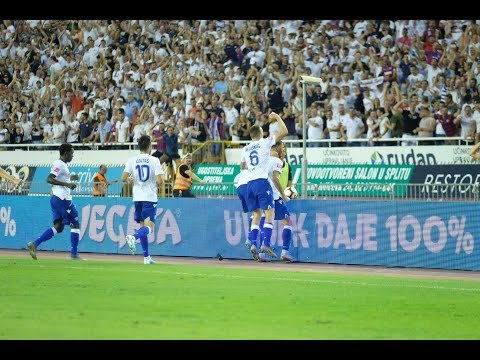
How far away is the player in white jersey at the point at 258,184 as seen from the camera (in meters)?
21.2

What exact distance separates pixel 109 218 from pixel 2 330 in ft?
49.4

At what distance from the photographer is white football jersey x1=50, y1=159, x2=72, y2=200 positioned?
21.8 m

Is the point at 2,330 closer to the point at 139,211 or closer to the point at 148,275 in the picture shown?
the point at 148,275

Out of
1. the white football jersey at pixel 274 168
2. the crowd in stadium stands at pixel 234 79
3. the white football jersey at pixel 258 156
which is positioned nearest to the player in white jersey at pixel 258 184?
the white football jersey at pixel 258 156

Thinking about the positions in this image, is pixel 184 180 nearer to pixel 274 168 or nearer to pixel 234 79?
pixel 274 168

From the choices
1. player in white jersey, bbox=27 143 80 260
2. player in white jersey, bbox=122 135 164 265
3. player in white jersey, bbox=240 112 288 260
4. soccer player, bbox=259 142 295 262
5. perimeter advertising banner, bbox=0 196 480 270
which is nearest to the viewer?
perimeter advertising banner, bbox=0 196 480 270

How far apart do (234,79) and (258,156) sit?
9636mm

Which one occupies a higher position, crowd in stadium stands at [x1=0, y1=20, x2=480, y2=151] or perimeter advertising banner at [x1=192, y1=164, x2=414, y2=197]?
crowd in stadium stands at [x1=0, y1=20, x2=480, y2=151]

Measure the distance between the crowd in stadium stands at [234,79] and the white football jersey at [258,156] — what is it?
486cm

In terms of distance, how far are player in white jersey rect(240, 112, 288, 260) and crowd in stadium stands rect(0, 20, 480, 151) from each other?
4901 mm

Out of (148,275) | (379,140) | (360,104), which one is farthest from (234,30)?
(148,275)

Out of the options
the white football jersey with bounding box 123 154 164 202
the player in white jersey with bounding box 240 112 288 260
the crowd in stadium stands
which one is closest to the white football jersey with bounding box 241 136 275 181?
the player in white jersey with bounding box 240 112 288 260

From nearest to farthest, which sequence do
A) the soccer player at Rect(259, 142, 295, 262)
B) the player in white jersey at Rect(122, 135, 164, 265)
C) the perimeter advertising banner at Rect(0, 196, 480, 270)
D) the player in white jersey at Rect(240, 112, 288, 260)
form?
the perimeter advertising banner at Rect(0, 196, 480, 270)
the player in white jersey at Rect(122, 135, 164, 265)
the player in white jersey at Rect(240, 112, 288, 260)
the soccer player at Rect(259, 142, 295, 262)

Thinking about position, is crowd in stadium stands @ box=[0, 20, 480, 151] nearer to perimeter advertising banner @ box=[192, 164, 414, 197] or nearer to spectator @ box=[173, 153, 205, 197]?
perimeter advertising banner @ box=[192, 164, 414, 197]
